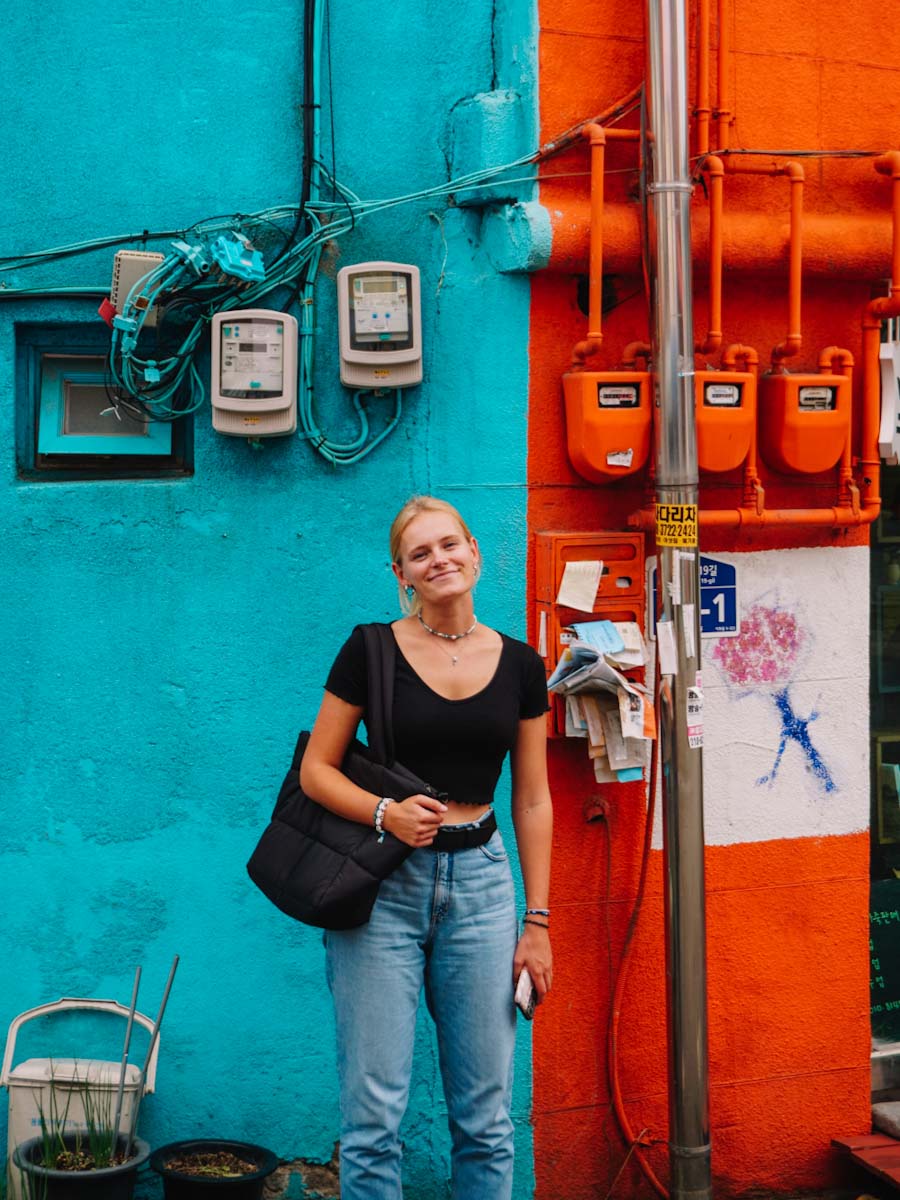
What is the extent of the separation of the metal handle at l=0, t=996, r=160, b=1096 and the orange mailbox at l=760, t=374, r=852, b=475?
8.70 feet

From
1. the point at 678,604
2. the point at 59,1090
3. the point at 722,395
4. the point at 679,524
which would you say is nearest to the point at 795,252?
the point at 722,395

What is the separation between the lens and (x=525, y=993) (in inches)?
135

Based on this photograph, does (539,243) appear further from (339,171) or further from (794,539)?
(794,539)

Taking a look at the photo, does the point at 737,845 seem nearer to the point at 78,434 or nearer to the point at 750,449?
the point at 750,449

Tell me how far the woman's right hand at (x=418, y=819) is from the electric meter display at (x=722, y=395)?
5.63 ft

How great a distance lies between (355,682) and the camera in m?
3.34

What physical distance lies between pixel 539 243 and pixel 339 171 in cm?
66

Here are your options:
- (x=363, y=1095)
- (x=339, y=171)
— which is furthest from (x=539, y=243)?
(x=363, y=1095)

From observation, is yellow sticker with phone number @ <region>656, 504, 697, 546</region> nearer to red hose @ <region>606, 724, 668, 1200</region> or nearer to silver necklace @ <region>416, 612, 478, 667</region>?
red hose @ <region>606, 724, 668, 1200</region>

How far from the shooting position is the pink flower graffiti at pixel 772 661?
180 inches

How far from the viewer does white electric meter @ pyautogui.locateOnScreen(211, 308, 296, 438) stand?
13.3 feet

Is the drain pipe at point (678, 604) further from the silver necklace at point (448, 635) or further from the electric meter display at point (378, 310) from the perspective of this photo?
the silver necklace at point (448, 635)

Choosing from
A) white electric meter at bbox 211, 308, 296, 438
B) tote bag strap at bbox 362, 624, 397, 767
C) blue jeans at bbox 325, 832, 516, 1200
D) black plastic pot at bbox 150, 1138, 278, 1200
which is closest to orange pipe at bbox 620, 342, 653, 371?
white electric meter at bbox 211, 308, 296, 438

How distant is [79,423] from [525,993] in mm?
2197
